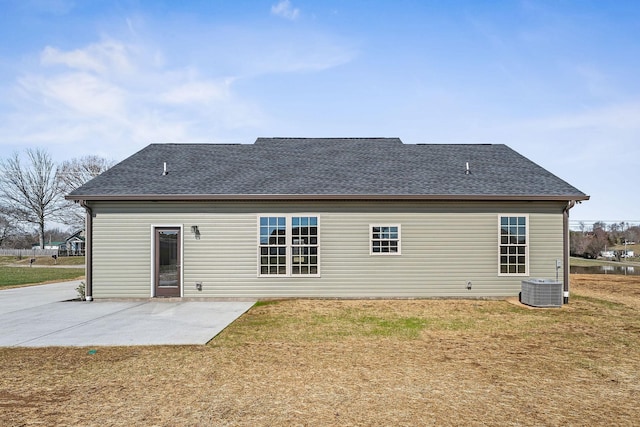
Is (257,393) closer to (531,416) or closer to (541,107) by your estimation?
(531,416)

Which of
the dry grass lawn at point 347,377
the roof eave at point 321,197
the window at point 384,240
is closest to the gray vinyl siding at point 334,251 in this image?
the window at point 384,240

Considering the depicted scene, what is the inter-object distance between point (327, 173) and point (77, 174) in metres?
40.2

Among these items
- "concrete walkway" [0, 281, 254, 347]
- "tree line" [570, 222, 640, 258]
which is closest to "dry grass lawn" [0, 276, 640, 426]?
"concrete walkway" [0, 281, 254, 347]

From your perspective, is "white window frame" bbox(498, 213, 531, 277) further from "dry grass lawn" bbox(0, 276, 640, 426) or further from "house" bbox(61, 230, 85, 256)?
"house" bbox(61, 230, 85, 256)

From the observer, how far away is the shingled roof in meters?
11.6

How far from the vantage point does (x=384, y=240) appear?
1178 centimetres

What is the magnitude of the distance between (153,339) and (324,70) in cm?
1079

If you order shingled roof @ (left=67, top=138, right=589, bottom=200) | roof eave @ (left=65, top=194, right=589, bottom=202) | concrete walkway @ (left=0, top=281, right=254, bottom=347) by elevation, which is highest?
shingled roof @ (left=67, top=138, right=589, bottom=200)

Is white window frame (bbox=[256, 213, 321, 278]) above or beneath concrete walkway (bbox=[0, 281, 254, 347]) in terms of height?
above

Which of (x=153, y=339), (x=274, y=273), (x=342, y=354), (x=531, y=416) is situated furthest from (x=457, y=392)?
(x=274, y=273)

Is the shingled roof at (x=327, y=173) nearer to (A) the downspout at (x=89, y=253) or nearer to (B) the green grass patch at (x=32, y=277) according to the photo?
(A) the downspout at (x=89, y=253)

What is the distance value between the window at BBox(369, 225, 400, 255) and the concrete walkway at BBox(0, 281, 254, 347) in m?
4.21

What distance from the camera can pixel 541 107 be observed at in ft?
46.8

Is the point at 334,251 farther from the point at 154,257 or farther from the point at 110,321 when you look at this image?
the point at 110,321
